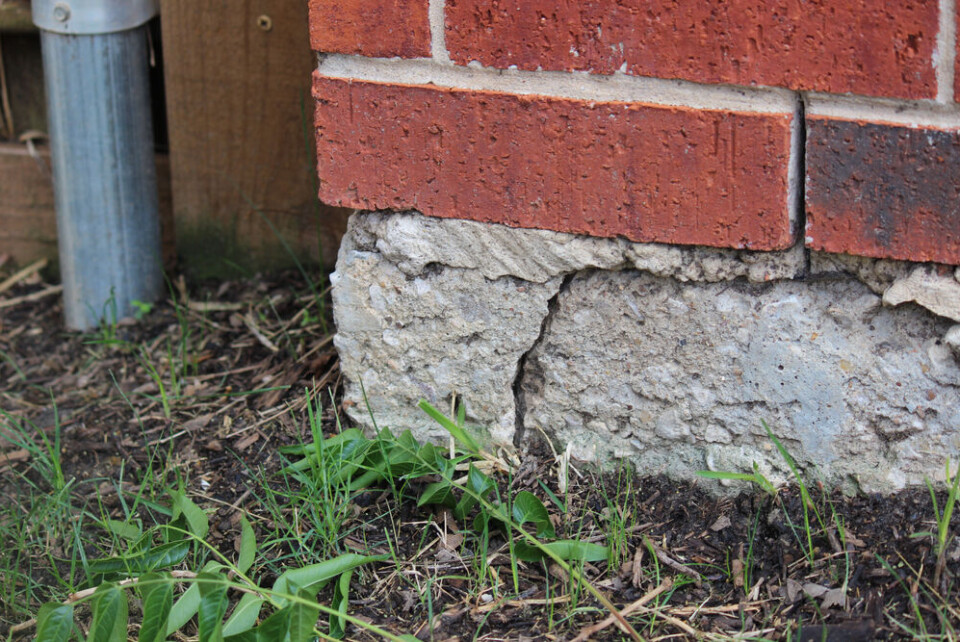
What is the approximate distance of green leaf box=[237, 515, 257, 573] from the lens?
167 centimetres

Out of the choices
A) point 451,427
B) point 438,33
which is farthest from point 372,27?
point 451,427

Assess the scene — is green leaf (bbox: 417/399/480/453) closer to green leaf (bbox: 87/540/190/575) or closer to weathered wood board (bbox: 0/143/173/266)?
green leaf (bbox: 87/540/190/575)

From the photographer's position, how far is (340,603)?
5.32ft

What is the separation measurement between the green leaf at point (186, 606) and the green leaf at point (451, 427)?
432 mm

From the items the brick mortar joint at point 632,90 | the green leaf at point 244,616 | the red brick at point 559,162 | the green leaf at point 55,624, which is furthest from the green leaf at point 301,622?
the brick mortar joint at point 632,90

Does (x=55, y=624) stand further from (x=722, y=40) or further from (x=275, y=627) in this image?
(x=722, y=40)

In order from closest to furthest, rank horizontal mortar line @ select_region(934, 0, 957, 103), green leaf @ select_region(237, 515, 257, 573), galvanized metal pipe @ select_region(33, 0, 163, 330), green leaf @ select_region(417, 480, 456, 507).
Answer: horizontal mortar line @ select_region(934, 0, 957, 103)
green leaf @ select_region(237, 515, 257, 573)
green leaf @ select_region(417, 480, 456, 507)
galvanized metal pipe @ select_region(33, 0, 163, 330)

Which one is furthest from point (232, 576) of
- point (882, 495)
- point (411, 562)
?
point (882, 495)

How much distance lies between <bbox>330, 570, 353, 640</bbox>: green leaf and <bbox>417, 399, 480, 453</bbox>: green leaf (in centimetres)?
30

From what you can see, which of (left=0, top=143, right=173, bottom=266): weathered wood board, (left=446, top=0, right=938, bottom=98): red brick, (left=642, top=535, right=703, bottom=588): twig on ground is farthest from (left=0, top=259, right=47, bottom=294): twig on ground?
(left=642, top=535, right=703, bottom=588): twig on ground

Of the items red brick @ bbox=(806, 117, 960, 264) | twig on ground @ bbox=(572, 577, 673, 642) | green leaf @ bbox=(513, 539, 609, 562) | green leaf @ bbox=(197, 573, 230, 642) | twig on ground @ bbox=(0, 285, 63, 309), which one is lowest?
twig on ground @ bbox=(572, 577, 673, 642)

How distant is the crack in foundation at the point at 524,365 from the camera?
1812 mm

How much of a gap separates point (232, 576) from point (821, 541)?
39.2 inches

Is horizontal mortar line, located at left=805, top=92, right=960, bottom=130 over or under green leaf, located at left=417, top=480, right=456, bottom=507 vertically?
over
